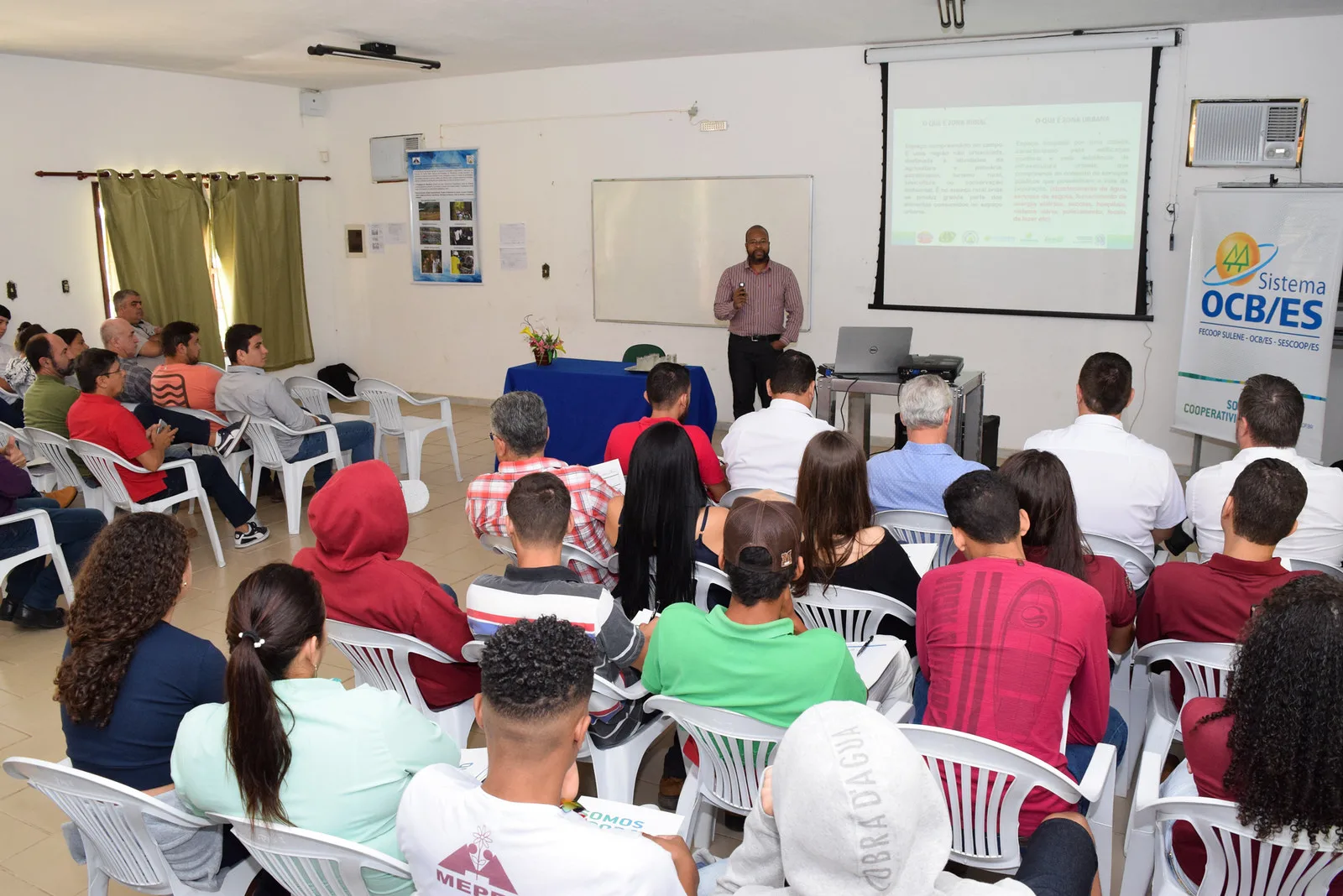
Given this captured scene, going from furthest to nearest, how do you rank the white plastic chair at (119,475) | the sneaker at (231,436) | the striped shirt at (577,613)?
the sneaker at (231,436)
the white plastic chair at (119,475)
the striped shirt at (577,613)

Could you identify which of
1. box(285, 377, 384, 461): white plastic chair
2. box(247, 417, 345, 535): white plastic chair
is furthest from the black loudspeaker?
box(247, 417, 345, 535): white plastic chair

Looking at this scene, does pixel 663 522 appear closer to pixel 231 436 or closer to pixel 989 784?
pixel 989 784

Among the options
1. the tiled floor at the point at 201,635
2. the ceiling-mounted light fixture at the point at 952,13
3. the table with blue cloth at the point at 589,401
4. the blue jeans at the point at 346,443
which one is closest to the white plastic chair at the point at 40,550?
the tiled floor at the point at 201,635

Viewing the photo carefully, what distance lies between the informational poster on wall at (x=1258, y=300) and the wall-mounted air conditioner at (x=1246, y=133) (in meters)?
0.44

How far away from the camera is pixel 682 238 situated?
7758mm

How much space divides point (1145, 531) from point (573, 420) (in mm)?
3711

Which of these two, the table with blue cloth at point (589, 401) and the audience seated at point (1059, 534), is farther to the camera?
the table with blue cloth at point (589, 401)

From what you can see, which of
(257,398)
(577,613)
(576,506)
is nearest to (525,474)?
(576,506)

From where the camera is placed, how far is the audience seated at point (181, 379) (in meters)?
5.48

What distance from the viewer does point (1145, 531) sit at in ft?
10.2

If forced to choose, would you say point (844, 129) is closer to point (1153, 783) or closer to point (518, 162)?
point (518, 162)

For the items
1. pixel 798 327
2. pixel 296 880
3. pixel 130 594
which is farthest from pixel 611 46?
pixel 296 880

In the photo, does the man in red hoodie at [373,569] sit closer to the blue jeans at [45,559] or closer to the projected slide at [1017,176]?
the blue jeans at [45,559]

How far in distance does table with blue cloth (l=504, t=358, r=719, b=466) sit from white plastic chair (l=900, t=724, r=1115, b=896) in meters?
4.02
